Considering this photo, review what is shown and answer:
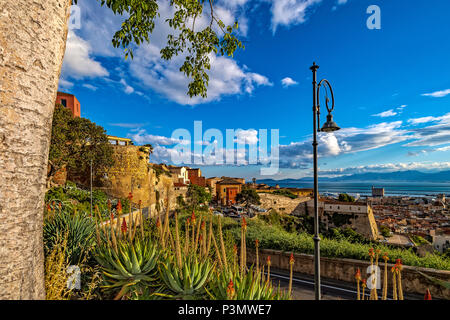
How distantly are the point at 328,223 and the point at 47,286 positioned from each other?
34571 mm

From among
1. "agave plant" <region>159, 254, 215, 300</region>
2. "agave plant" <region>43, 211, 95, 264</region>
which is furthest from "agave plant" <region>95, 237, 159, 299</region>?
"agave plant" <region>43, 211, 95, 264</region>

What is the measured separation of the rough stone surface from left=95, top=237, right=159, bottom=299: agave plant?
0.63 m

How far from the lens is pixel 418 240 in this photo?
80.8 ft

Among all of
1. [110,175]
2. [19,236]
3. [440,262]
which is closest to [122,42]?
[19,236]

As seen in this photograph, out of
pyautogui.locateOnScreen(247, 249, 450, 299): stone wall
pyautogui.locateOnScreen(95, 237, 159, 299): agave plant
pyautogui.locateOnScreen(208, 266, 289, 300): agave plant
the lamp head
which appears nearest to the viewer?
pyautogui.locateOnScreen(208, 266, 289, 300): agave plant

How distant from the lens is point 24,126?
5.39 ft

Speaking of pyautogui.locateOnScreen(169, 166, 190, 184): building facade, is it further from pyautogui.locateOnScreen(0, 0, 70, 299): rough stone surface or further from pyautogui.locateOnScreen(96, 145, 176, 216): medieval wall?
pyautogui.locateOnScreen(0, 0, 70, 299): rough stone surface

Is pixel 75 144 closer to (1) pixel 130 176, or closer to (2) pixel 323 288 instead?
(1) pixel 130 176

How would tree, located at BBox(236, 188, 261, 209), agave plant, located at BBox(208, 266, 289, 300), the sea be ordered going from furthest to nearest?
the sea → tree, located at BBox(236, 188, 261, 209) → agave plant, located at BBox(208, 266, 289, 300)

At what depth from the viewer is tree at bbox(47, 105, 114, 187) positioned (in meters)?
14.0

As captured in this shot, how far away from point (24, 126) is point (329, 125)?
14.4 ft

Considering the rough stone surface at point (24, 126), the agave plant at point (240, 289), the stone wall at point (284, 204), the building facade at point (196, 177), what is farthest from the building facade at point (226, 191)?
the rough stone surface at point (24, 126)

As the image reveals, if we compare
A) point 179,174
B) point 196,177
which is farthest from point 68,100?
point 196,177
